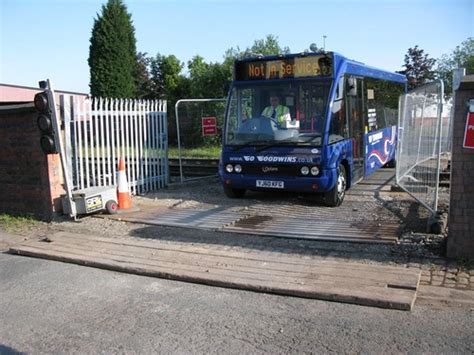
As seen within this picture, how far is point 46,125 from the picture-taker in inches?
346

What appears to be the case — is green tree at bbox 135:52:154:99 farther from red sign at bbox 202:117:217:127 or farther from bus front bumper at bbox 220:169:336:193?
bus front bumper at bbox 220:169:336:193

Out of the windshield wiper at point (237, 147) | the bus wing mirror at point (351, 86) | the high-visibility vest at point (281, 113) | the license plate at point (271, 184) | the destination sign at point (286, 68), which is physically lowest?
the license plate at point (271, 184)

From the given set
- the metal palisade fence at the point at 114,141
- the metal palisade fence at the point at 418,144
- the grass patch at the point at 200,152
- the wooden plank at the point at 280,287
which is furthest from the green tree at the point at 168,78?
the wooden plank at the point at 280,287

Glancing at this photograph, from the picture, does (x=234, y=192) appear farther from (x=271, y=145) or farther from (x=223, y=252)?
(x=223, y=252)

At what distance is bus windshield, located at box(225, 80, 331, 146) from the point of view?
31.0 feet

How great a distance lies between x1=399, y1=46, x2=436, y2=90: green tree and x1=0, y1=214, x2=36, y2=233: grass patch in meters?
38.7

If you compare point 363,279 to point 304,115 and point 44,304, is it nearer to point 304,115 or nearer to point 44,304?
point 44,304

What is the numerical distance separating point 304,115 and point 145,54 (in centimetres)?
3241

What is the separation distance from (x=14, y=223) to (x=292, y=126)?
542cm

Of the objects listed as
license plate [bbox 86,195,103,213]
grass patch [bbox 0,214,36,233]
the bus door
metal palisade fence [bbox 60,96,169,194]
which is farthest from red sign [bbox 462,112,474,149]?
grass patch [bbox 0,214,36,233]

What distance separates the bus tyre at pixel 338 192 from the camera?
9.55m

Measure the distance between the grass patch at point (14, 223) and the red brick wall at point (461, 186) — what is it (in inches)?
277

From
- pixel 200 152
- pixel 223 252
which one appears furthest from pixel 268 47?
pixel 223 252

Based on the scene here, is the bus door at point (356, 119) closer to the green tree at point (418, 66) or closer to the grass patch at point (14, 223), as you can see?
the grass patch at point (14, 223)
